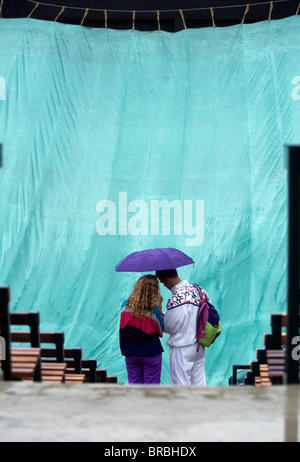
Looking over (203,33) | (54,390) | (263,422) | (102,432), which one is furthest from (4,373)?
(203,33)

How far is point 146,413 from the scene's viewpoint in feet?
8.05

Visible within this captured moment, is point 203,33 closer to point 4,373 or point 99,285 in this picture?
point 99,285

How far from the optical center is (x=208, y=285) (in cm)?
698

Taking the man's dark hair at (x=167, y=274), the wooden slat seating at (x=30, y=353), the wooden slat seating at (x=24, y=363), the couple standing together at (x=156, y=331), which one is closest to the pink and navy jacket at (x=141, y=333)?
the couple standing together at (x=156, y=331)

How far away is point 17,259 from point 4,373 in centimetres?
433

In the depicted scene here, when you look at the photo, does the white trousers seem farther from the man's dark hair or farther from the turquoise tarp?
the turquoise tarp

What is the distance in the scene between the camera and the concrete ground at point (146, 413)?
7.48ft

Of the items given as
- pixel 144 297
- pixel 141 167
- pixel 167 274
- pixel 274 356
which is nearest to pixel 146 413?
pixel 274 356

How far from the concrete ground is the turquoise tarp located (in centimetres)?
396

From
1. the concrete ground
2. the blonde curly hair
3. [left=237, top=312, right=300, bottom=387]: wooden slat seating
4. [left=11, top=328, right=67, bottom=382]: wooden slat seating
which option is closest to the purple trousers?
the blonde curly hair

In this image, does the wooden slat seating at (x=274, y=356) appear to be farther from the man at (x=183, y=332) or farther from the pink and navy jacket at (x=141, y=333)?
the pink and navy jacket at (x=141, y=333)

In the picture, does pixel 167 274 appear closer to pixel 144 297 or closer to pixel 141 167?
pixel 144 297

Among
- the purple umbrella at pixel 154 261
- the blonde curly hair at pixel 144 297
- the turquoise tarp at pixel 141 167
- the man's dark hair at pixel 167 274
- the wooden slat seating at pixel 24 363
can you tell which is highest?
the turquoise tarp at pixel 141 167

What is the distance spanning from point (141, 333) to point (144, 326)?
0.16 ft
